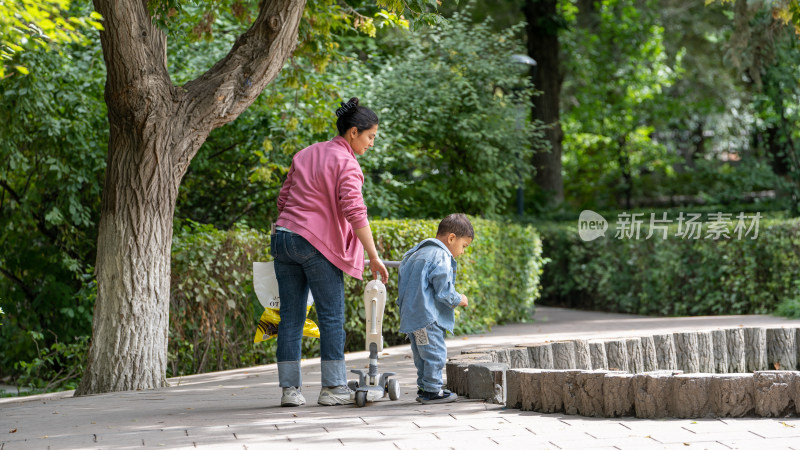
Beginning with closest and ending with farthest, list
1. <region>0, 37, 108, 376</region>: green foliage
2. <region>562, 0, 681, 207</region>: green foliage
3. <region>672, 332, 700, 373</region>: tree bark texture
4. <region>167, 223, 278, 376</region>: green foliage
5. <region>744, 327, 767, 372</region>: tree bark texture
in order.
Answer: <region>672, 332, 700, 373</region>: tree bark texture, <region>744, 327, 767, 372</region>: tree bark texture, <region>167, 223, 278, 376</region>: green foliage, <region>0, 37, 108, 376</region>: green foliage, <region>562, 0, 681, 207</region>: green foliage

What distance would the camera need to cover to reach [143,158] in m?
7.57

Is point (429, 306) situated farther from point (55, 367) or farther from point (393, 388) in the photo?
point (55, 367)

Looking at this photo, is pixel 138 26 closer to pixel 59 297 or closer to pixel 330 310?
pixel 330 310

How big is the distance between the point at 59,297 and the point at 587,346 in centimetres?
600

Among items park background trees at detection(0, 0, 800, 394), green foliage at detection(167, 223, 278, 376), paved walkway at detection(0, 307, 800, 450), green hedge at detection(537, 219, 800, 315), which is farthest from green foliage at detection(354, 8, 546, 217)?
paved walkway at detection(0, 307, 800, 450)

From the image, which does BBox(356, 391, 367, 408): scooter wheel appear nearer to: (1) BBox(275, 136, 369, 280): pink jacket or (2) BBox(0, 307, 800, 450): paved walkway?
(2) BBox(0, 307, 800, 450): paved walkway

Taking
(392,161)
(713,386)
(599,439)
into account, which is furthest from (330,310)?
(392,161)

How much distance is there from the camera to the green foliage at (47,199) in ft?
32.9

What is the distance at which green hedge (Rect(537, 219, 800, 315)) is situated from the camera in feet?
42.2

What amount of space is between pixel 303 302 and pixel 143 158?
2.45 meters

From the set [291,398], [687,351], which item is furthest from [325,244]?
[687,351]

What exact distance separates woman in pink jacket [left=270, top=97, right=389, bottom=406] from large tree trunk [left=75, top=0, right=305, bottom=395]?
2.09 m

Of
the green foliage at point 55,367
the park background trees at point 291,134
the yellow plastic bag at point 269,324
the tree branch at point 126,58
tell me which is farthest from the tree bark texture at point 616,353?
the green foliage at point 55,367

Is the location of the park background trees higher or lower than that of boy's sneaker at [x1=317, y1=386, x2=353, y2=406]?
higher
